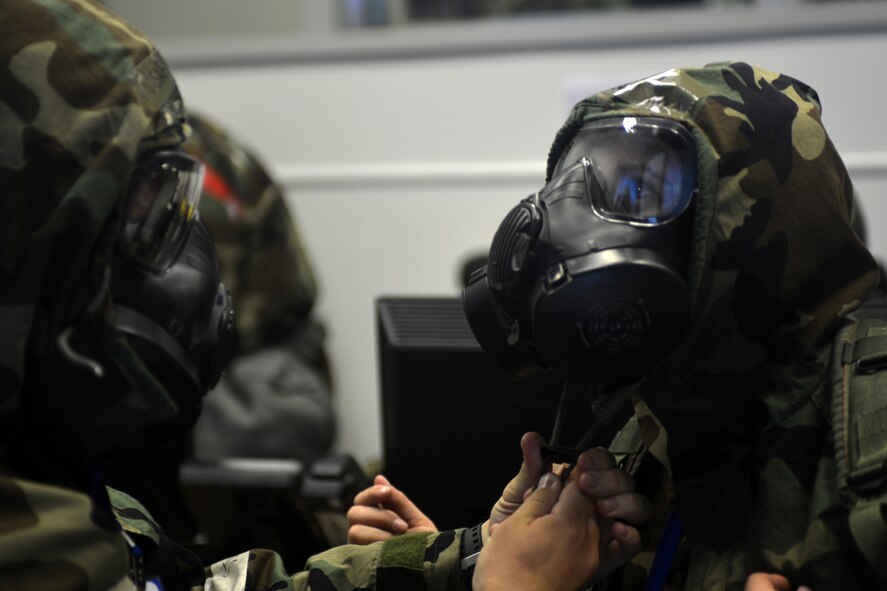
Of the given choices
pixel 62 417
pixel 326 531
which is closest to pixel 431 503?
pixel 326 531

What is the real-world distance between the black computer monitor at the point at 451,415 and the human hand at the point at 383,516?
12mm

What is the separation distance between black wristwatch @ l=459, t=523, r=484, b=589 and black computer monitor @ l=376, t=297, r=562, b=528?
0.8 inches

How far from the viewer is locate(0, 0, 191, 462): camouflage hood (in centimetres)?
87

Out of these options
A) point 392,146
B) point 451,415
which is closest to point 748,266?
point 451,415

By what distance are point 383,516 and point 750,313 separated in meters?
0.49

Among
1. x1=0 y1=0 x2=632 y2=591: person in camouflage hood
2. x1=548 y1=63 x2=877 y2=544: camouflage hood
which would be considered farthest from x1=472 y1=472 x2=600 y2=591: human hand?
x1=548 y1=63 x2=877 y2=544: camouflage hood

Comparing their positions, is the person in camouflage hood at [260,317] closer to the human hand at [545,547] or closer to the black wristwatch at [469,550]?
the black wristwatch at [469,550]

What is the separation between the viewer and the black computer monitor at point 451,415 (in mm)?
1134

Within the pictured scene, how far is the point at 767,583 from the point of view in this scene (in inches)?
34.8

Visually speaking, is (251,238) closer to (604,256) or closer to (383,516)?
(383,516)

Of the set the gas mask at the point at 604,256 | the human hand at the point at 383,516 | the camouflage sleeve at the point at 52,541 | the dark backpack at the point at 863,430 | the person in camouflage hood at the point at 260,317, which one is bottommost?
the person in camouflage hood at the point at 260,317

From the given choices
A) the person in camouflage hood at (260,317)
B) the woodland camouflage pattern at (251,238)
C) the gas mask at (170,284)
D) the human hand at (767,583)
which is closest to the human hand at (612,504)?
the human hand at (767,583)

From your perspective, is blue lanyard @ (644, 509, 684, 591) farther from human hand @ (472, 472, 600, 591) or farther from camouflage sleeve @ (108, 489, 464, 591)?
camouflage sleeve @ (108, 489, 464, 591)

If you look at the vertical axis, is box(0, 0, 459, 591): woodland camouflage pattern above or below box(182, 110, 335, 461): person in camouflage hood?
above
